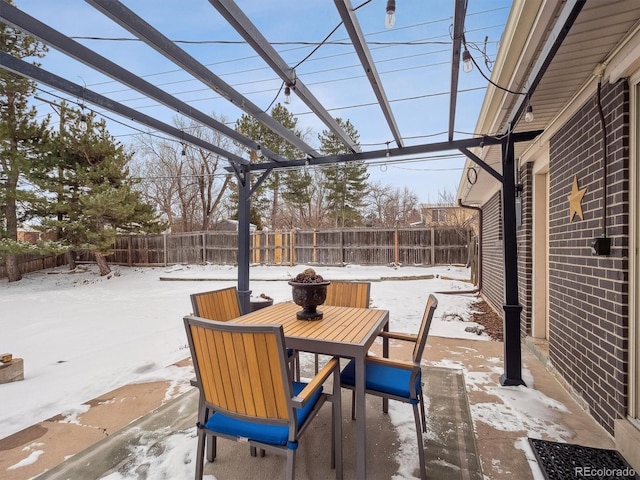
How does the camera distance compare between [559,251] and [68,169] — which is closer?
[559,251]

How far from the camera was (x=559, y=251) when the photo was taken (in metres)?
3.04

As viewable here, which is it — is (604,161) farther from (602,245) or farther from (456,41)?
(456,41)

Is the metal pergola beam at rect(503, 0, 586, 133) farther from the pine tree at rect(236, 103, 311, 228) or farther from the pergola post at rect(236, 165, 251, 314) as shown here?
the pine tree at rect(236, 103, 311, 228)

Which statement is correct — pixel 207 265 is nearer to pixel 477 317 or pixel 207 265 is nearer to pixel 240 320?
pixel 477 317

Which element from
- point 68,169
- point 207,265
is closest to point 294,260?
point 207,265

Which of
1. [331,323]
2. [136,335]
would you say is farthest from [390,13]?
[136,335]

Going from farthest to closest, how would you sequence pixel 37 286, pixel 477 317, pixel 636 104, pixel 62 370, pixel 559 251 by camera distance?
pixel 37 286
pixel 477 317
pixel 62 370
pixel 559 251
pixel 636 104

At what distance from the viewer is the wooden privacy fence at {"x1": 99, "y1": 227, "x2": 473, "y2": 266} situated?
37.4ft

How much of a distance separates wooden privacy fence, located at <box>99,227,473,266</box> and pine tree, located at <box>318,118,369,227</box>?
5229 mm

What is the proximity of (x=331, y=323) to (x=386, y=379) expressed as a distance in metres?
0.51

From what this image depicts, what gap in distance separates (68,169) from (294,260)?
27.2ft

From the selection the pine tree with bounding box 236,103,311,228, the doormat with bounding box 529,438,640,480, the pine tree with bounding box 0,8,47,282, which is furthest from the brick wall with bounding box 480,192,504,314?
the pine tree with bounding box 0,8,47,282

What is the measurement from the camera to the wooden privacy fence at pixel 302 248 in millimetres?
11414

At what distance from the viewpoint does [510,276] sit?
305cm
